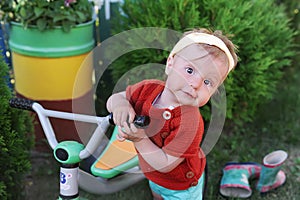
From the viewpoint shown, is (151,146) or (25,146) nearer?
(151,146)

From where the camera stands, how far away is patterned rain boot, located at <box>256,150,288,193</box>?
8.49ft

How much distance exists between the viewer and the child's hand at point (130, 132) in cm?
151

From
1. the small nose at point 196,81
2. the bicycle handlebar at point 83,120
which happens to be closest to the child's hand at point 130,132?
the bicycle handlebar at point 83,120

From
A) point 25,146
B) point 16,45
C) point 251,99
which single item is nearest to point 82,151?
point 25,146

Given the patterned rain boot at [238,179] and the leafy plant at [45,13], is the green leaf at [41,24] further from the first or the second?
the patterned rain boot at [238,179]

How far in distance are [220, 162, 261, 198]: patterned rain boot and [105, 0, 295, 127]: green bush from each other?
40cm

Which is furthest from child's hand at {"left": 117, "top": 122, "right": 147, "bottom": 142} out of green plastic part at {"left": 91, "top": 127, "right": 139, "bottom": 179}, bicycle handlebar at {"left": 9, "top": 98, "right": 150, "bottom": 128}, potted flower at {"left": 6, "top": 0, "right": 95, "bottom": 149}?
potted flower at {"left": 6, "top": 0, "right": 95, "bottom": 149}

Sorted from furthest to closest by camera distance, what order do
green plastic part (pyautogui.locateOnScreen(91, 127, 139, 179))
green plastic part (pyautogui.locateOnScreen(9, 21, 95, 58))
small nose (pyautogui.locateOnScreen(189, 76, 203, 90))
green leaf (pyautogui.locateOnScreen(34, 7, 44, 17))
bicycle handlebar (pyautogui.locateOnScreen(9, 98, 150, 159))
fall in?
green plastic part (pyautogui.locateOnScreen(9, 21, 95, 58))
green leaf (pyautogui.locateOnScreen(34, 7, 44, 17))
green plastic part (pyautogui.locateOnScreen(91, 127, 139, 179))
bicycle handlebar (pyautogui.locateOnScreen(9, 98, 150, 159))
small nose (pyautogui.locateOnScreen(189, 76, 203, 90))

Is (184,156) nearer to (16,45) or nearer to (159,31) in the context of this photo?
(159,31)

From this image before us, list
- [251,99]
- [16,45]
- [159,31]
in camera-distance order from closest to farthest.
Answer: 1. [159,31]
2. [16,45]
3. [251,99]

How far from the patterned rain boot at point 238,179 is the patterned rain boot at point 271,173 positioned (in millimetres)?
86

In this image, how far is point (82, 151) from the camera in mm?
1793

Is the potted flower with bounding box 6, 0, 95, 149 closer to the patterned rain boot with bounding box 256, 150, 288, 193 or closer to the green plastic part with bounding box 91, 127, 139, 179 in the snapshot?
the green plastic part with bounding box 91, 127, 139, 179

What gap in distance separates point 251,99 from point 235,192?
0.80m
